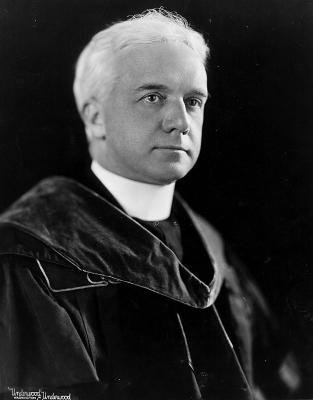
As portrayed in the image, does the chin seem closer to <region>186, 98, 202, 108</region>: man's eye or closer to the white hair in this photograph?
<region>186, 98, 202, 108</region>: man's eye

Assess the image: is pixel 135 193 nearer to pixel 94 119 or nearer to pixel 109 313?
pixel 94 119

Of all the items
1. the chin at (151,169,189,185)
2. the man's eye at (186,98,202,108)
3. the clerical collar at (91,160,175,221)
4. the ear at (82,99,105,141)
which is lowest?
the clerical collar at (91,160,175,221)

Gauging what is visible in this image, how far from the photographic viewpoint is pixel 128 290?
1.97m

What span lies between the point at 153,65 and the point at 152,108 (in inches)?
→ 6.9

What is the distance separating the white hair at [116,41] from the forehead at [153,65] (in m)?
0.03

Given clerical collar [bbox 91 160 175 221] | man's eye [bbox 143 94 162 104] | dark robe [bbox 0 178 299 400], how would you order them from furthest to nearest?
clerical collar [bbox 91 160 175 221] → man's eye [bbox 143 94 162 104] → dark robe [bbox 0 178 299 400]

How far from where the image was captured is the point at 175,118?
6.54ft

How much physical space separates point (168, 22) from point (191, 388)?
1.58 meters

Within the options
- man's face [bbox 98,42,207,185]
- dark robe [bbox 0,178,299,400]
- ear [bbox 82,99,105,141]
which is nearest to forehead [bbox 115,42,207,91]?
man's face [bbox 98,42,207,185]

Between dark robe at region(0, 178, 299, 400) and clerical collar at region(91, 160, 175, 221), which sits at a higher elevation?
clerical collar at region(91, 160, 175, 221)

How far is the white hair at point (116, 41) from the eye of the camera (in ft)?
6.56

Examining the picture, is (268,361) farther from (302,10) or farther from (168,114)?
(302,10)

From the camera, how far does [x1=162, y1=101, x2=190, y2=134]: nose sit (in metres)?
1.99

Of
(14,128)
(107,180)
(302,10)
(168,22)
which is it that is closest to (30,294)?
(107,180)
